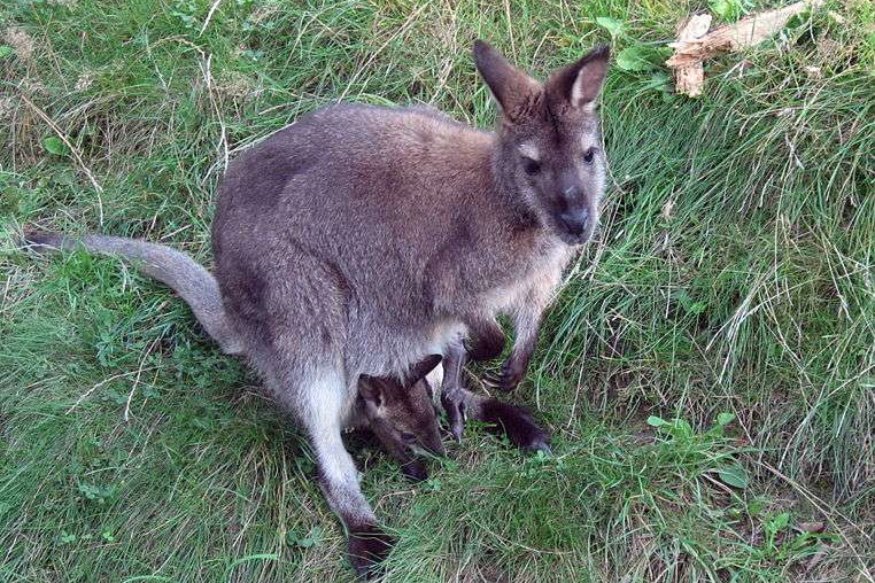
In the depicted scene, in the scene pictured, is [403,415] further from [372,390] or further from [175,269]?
[175,269]

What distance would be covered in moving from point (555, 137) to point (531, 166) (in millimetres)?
→ 134

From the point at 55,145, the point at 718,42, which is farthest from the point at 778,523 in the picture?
the point at 55,145

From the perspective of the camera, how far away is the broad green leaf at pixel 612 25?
4988 millimetres

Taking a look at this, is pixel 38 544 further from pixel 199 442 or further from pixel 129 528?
pixel 199 442

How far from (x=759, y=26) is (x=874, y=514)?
2058 millimetres

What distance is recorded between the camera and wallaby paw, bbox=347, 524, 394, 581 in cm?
420

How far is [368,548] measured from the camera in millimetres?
4266

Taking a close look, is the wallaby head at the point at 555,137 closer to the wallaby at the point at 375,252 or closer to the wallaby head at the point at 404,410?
the wallaby at the point at 375,252

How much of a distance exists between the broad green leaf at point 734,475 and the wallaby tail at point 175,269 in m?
1.97

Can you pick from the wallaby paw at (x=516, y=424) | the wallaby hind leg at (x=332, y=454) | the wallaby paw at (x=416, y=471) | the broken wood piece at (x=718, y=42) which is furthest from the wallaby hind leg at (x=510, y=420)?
the broken wood piece at (x=718, y=42)

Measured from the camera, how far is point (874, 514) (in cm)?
380

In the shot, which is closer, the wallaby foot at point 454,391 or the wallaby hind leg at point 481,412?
the wallaby hind leg at point 481,412

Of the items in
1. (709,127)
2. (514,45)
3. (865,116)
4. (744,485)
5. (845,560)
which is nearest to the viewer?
(845,560)

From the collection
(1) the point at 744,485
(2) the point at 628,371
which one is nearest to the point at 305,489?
(2) the point at 628,371
